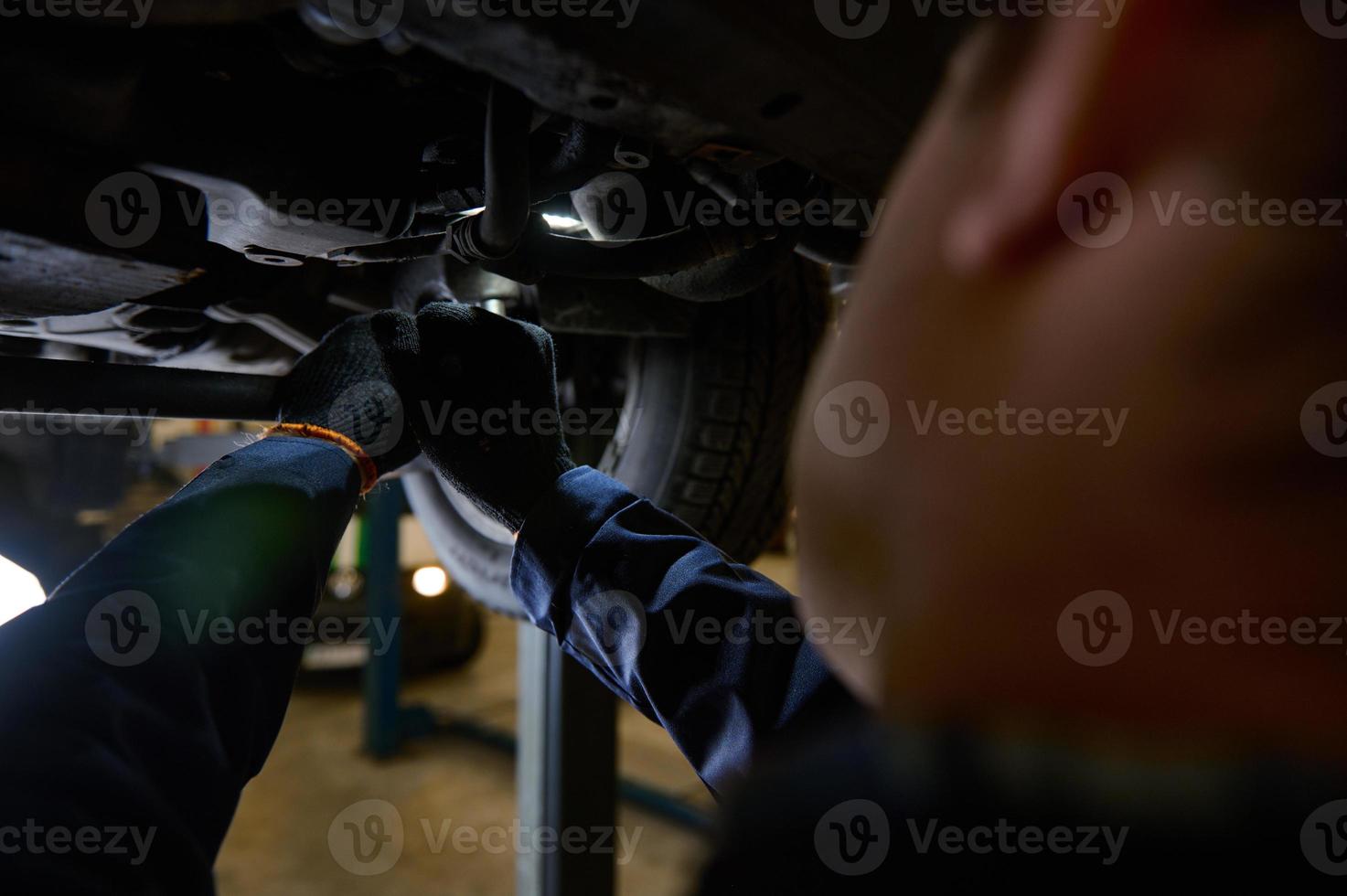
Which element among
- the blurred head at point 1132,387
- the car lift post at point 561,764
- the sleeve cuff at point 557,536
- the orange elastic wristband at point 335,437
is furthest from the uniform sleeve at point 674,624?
the car lift post at point 561,764

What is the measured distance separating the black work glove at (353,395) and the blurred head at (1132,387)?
60 cm

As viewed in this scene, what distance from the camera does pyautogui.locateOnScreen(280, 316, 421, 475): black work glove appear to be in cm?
79

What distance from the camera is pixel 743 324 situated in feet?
3.98

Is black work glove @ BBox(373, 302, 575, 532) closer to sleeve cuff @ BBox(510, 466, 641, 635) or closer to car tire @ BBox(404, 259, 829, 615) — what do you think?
sleeve cuff @ BBox(510, 466, 641, 635)

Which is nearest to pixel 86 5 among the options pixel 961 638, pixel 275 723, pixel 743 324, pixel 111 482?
pixel 275 723

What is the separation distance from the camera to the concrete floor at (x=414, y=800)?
2135 millimetres

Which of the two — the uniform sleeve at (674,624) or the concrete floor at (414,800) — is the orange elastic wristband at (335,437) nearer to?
the uniform sleeve at (674,624)

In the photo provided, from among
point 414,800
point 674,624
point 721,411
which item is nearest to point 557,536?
point 674,624

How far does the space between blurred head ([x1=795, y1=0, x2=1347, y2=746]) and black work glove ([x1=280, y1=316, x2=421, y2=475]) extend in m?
0.60

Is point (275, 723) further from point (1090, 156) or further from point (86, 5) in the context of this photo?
point (1090, 156)

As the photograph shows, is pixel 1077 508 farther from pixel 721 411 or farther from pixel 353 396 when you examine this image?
pixel 721 411

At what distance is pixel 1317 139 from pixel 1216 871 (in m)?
0.27

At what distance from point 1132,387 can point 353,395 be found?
2.30 feet

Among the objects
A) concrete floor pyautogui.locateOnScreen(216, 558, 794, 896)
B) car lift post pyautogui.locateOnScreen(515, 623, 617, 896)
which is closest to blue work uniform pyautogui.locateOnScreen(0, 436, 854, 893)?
car lift post pyautogui.locateOnScreen(515, 623, 617, 896)
